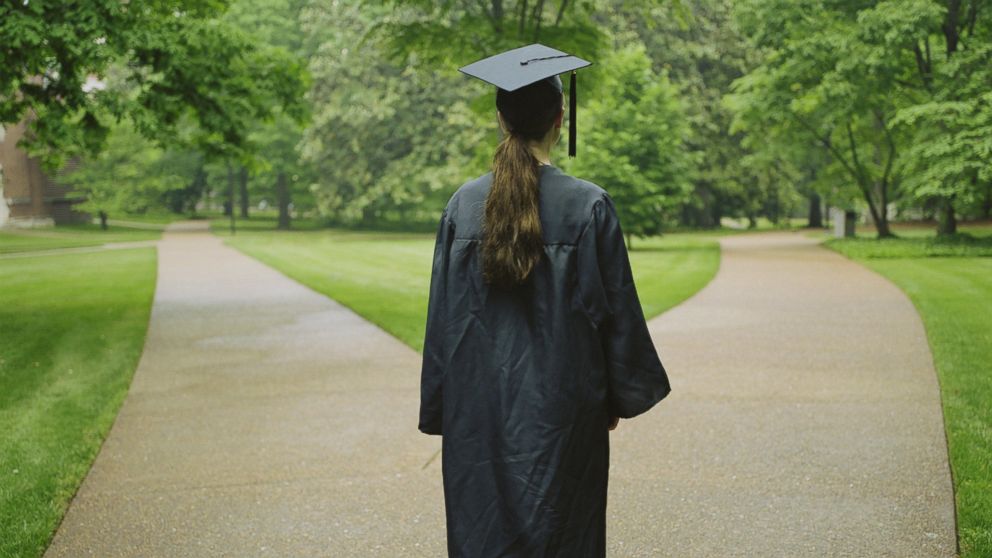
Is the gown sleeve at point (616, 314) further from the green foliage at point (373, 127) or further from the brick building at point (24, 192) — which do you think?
the green foliage at point (373, 127)

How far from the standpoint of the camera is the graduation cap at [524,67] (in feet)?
8.48

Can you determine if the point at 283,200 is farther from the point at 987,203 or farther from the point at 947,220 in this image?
the point at 947,220

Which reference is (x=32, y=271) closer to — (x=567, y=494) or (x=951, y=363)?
(x=951, y=363)

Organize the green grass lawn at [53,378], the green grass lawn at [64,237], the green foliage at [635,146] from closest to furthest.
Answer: the green grass lawn at [53,378]
the green grass lawn at [64,237]
the green foliage at [635,146]

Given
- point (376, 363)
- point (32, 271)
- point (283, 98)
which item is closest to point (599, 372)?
point (376, 363)

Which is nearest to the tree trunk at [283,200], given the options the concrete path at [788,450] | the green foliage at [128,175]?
the green foliage at [128,175]

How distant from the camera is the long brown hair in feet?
8.36

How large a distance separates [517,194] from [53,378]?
7073 millimetres

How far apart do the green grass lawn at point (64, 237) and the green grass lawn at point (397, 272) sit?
415cm

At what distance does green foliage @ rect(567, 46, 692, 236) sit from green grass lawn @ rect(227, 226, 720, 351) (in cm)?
149

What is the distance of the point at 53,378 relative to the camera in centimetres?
823

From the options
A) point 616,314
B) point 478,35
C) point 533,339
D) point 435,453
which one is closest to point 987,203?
point 478,35

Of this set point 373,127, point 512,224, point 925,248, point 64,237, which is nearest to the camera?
point 512,224

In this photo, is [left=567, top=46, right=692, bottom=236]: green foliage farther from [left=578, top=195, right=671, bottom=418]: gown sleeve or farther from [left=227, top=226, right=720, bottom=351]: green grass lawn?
[left=578, top=195, right=671, bottom=418]: gown sleeve
